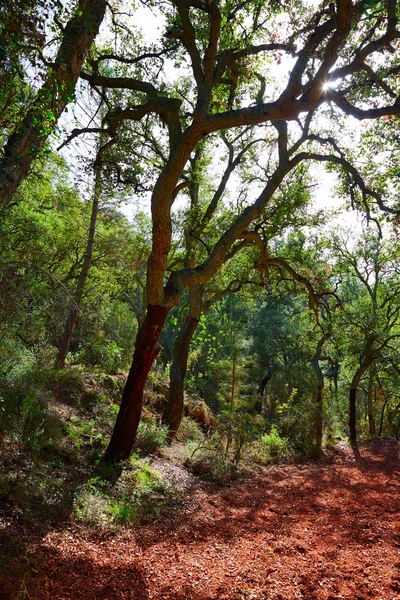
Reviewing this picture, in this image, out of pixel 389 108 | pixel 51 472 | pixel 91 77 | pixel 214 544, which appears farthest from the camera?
pixel 91 77

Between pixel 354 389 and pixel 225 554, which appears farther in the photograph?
pixel 354 389

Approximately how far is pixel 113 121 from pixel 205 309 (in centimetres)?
571

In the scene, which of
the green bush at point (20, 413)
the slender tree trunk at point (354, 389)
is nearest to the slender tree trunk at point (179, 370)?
the green bush at point (20, 413)

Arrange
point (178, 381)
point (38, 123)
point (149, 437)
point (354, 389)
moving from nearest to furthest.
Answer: point (38, 123) < point (149, 437) < point (178, 381) < point (354, 389)

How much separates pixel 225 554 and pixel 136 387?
296cm

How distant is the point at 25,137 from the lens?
10.4 feet

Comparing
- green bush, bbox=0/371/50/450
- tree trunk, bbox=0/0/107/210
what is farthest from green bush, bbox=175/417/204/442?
tree trunk, bbox=0/0/107/210

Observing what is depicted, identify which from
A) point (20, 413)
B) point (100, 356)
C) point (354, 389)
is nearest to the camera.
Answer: point (20, 413)

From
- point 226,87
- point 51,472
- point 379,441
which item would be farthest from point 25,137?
point 379,441

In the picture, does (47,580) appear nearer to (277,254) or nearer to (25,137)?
(25,137)

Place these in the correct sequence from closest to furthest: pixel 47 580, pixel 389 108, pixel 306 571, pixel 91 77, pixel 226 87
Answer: pixel 47 580 → pixel 306 571 → pixel 389 108 → pixel 91 77 → pixel 226 87

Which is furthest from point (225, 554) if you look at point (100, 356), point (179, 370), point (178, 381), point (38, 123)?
point (100, 356)

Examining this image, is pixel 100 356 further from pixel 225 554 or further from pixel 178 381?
pixel 225 554

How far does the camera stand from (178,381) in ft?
31.3
